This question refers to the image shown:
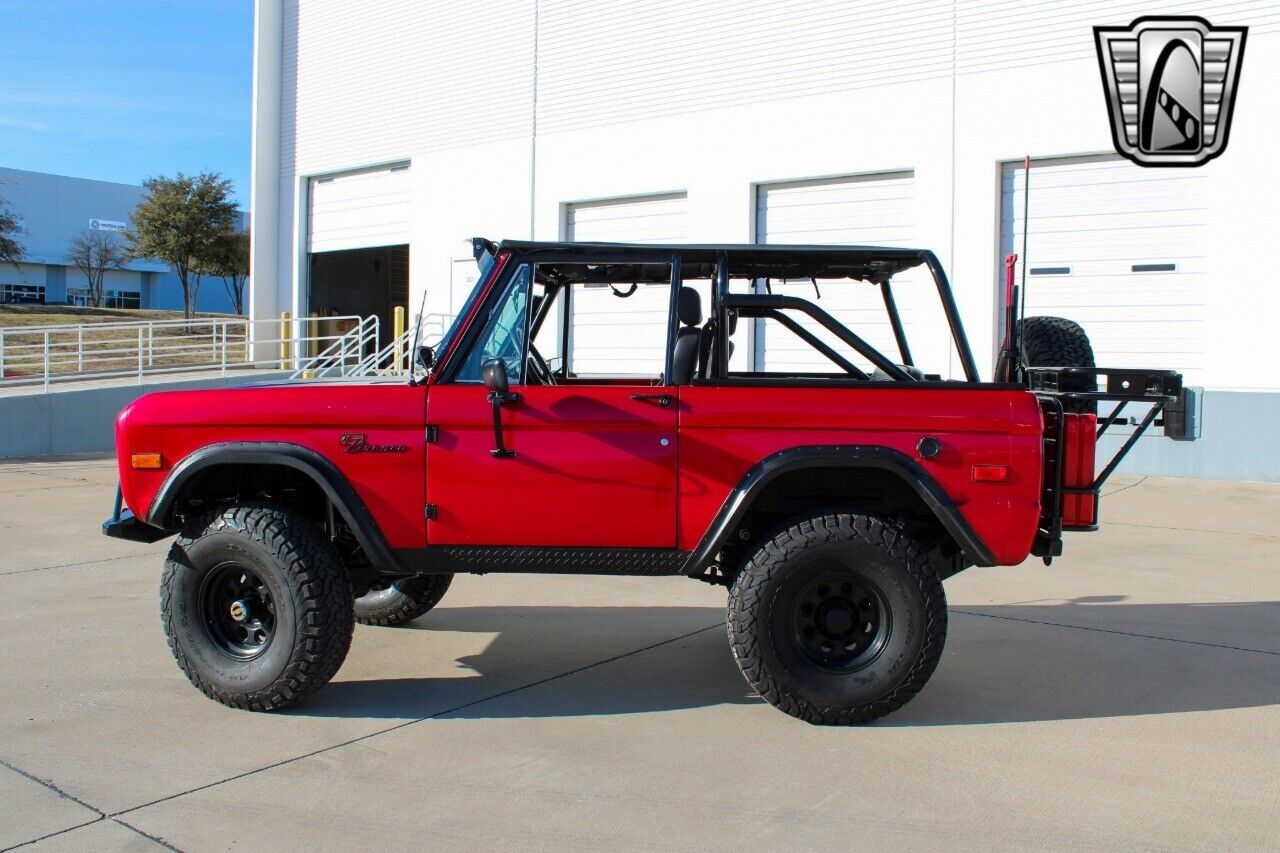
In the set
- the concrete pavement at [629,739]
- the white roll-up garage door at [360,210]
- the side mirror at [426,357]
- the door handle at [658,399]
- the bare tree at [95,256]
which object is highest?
the bare tree at [95,256]

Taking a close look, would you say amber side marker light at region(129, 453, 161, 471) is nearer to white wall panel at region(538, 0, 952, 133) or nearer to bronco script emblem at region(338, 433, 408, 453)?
bronco script emblem at region(338, 433, 408, 453)

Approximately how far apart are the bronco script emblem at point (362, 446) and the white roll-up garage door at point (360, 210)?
57.3 feet

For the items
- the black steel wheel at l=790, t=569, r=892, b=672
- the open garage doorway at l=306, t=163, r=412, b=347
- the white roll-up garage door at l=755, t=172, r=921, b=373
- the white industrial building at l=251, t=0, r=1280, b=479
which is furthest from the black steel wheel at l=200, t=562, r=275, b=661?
the open garage doorway at l=306, t=163, r=412, b=347

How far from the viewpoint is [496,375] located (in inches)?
171

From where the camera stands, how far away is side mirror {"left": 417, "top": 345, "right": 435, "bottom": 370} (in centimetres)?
472

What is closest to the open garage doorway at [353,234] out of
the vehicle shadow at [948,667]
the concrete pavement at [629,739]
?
the vehicle shadow at [948,667]

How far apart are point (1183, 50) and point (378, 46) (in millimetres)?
13962

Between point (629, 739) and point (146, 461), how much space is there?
230cm

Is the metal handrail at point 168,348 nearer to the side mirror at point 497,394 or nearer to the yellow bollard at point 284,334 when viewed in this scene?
the yellow bollard at point 284,334

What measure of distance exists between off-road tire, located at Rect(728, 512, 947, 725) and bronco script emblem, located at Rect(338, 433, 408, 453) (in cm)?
149

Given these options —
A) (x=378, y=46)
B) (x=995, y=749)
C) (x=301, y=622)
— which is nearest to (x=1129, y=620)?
(x=995, y=749)

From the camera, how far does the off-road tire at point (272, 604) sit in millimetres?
4602

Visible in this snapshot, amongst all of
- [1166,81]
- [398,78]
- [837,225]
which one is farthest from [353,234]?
[1166,81]

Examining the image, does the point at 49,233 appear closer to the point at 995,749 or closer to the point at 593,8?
the point at 593,8
